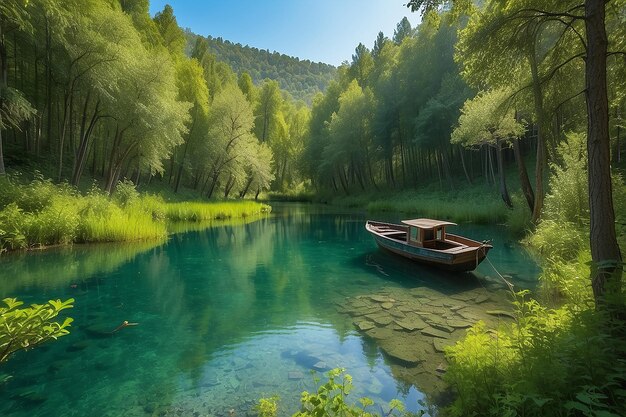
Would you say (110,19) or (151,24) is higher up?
(151,24)

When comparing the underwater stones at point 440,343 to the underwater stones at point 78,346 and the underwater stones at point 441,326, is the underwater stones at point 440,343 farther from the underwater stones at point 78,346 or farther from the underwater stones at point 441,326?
the underwater stones at point 78,346

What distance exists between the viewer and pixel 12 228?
11.8 metres

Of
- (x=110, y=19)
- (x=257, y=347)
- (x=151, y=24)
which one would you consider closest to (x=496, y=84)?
(x=257, y=347)

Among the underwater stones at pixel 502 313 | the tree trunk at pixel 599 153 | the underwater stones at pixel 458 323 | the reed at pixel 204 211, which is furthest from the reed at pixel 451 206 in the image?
the tree trunk at pixel 599 153

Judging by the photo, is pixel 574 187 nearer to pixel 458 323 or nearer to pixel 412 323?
pixel 458 323

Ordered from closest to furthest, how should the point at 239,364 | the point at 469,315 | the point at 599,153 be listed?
the point at 599,153 < the point at 239,364 < the point at 469,315

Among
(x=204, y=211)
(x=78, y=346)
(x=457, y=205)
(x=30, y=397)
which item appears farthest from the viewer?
(x=204, y=211)

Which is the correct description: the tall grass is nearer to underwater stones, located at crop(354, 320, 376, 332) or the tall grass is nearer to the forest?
the forest

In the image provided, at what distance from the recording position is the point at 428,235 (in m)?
12.3

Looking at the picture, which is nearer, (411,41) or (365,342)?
(365,342)

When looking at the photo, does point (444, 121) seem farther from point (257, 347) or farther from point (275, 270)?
point (257, 347)

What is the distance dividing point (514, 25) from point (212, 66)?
46.0 meters

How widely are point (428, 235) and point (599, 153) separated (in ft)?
27.7

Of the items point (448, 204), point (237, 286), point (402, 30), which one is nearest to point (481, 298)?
point (237, 286)
